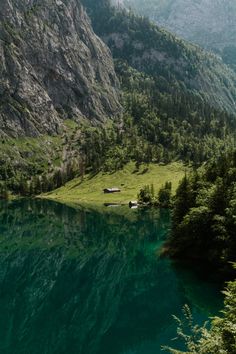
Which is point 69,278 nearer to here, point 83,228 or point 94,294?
point 94,294

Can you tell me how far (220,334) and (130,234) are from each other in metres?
103

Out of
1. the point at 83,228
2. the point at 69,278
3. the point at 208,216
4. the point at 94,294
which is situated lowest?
the point at 69,278

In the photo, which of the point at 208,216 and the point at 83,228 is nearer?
the point at 208,216

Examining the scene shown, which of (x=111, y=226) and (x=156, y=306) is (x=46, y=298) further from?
(x=111, y=226)

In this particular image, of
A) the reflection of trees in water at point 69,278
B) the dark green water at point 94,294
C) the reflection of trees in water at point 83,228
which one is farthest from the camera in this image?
the reflection of trees in water at point 83,228

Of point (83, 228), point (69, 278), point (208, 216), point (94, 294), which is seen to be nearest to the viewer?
point (94, 294)

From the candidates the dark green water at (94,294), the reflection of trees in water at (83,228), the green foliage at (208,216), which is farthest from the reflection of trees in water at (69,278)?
the green foliage at (208,216)

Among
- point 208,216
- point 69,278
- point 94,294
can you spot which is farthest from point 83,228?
point 94,294

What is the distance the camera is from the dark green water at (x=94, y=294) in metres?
49.2

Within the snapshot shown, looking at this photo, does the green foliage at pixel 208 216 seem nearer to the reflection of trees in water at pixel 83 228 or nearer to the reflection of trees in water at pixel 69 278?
the reflection of trees in water at pixel 69 278

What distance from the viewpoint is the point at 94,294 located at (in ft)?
221

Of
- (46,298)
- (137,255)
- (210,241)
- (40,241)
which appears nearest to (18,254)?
(40,241)

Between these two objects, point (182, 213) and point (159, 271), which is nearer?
point (159, 271)

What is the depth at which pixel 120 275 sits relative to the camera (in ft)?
263
